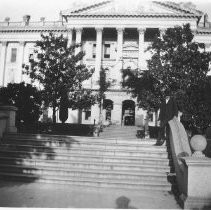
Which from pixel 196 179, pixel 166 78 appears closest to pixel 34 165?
pixel 196 179

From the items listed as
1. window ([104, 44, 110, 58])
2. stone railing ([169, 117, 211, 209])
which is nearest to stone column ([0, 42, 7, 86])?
window ([104, 44, 110, 58])

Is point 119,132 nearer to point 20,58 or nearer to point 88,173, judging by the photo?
point 88,173

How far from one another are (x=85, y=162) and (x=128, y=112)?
118 ft

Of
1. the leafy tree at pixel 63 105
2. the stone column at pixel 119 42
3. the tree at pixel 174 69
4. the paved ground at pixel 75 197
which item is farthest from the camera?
the stone column at pixel 119 42

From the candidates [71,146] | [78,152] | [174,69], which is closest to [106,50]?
[174,69]

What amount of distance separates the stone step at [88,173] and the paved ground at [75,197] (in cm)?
65

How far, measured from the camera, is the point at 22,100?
23672 mm

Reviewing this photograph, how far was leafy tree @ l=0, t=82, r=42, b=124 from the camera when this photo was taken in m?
23.6

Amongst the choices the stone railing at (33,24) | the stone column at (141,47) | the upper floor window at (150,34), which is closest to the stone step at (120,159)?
the stone column at (141,47)

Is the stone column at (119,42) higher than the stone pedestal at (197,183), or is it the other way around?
the stone column at (119,42)

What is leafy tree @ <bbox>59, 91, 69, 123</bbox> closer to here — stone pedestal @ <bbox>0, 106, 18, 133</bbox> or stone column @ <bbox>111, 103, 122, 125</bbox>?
stone pedestal @ <bbox>0, 106, 18, 133</bbox>

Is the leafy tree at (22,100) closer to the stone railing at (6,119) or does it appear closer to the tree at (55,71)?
the tree at (55,71)

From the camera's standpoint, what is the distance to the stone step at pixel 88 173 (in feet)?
32.2

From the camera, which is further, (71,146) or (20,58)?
(20,58)
